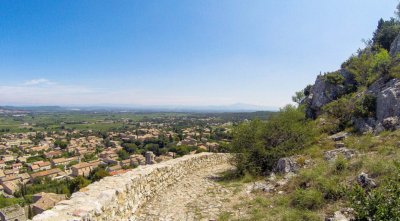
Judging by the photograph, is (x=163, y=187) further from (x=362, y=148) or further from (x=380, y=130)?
(x=380, y=130)

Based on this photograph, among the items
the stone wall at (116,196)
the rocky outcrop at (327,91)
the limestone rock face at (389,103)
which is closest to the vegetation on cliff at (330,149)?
the rocky outcrop at (327,91)

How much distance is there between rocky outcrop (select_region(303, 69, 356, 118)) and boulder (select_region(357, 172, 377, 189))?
12.5 metres

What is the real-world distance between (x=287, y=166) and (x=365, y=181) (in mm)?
3187

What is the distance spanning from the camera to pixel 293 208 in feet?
17.6

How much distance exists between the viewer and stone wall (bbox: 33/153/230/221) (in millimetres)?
4043

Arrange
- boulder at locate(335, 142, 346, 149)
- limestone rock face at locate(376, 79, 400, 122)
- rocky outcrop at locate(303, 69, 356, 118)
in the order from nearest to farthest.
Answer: boulder at locate(335, 142, 346, 149)
limestone rock face at locate(376, 79, 400, 122)
rocky outcrop at locate(303, 69, 356, 118)

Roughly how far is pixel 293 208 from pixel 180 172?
5.80 meters

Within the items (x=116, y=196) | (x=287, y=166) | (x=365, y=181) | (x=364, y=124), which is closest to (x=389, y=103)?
(x=364, y=124)

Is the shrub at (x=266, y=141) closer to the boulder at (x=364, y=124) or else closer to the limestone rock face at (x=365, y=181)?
the boulder at (x=364, y=124)

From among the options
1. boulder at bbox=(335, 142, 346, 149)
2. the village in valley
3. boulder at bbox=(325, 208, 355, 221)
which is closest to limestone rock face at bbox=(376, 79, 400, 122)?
boulder at bbox=(335, 142, 346, 149)

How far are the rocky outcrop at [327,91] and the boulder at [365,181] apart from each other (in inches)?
492

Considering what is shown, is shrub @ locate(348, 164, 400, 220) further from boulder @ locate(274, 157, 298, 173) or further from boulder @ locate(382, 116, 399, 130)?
boulder @ locate(382, 116, 399, 130)

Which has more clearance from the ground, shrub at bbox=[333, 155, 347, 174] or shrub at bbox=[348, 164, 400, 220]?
shrub at bbox=[348, 164, 400, 220]

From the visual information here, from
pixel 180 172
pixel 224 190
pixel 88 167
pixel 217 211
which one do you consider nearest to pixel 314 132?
pixel 224 190
